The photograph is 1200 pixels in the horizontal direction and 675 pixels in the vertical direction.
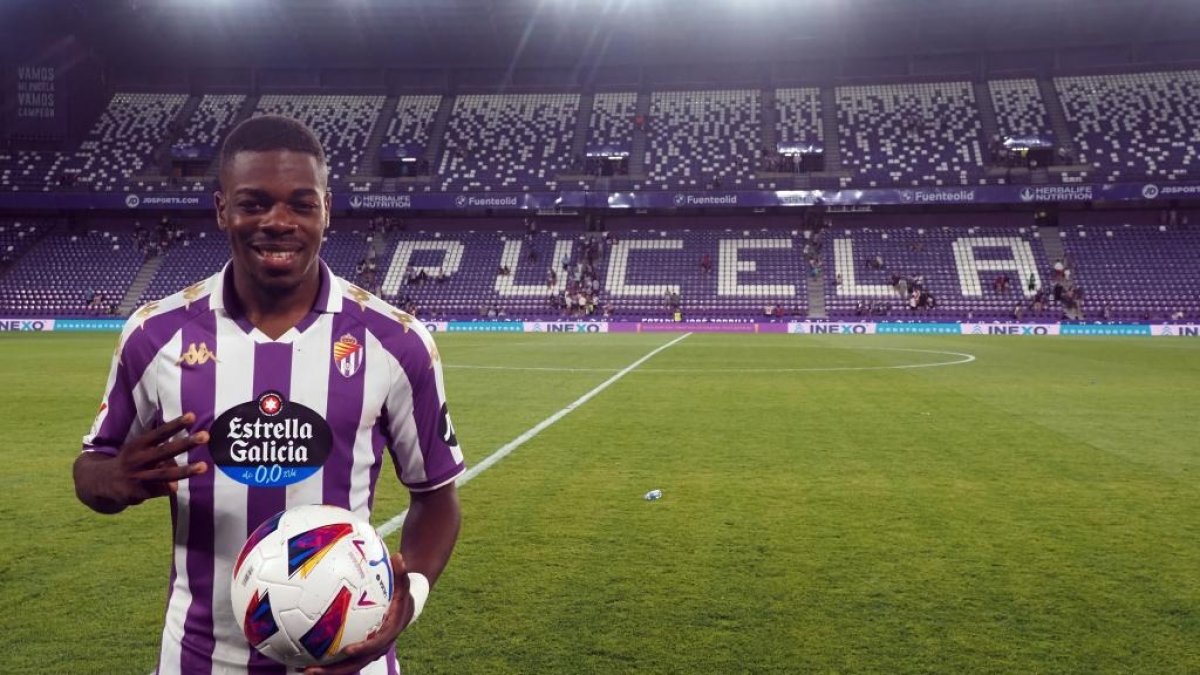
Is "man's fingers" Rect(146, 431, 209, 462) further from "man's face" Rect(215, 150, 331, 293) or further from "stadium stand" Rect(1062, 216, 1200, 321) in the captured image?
"stadium stand" Rect(1062, 216, 1200, 321)

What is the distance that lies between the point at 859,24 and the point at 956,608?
46347 mm

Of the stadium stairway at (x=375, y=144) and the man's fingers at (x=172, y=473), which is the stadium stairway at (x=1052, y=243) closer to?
the stadium stairway at (x=375, y=144)

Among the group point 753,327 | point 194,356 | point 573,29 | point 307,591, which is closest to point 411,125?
point 573,29

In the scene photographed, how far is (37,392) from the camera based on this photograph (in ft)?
44.5

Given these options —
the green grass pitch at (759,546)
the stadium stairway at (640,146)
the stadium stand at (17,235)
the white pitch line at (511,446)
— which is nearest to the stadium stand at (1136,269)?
the stadium stairway at (640,146)

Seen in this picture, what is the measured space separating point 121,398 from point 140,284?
47733 mm

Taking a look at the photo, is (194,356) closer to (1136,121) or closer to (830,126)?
(830,126)

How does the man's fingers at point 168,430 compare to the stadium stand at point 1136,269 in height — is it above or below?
below

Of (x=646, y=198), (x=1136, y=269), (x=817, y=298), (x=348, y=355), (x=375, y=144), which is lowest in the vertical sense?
(x=348, y=355)

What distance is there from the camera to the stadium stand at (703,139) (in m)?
46.1

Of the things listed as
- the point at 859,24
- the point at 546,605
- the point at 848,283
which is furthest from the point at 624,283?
the point at 546,605

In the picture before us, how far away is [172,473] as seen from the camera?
206 cm

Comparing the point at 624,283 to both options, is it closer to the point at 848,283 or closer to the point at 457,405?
the point at 848,283

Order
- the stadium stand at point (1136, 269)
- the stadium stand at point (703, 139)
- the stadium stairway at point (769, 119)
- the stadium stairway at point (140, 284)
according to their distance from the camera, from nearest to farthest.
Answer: the stadium stand at point (1136, 269)
the stadium stairway at point (140, 284)
the stadium stand at point (703, 139)
the stadium stairway at point (769, 119)
